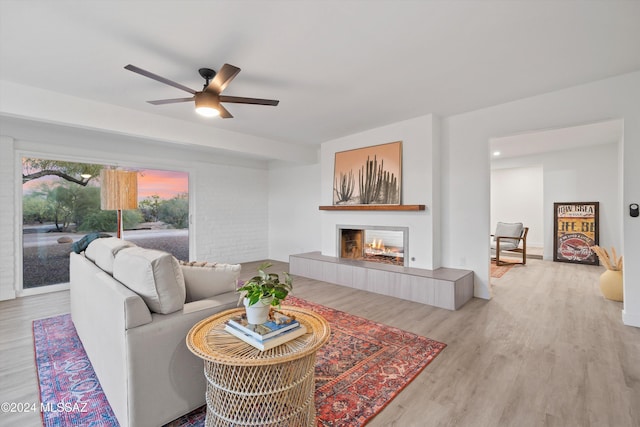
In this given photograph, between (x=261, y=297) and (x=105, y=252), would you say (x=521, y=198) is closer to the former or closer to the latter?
(x=261, y=297)

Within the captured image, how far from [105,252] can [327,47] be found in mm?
2355

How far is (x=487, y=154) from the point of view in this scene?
377 cm

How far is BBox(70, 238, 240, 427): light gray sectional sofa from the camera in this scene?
4.91 feet

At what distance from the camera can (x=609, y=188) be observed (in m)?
5.76

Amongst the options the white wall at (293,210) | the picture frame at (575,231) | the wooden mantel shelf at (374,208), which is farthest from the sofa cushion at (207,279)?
the picture frame at (575,231)

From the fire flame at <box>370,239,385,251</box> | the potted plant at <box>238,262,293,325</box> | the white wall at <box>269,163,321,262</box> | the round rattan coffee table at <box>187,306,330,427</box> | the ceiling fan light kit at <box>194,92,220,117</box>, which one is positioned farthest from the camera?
the white wall at <box>269,163,321,262</box>

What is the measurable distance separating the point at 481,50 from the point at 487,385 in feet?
8.35

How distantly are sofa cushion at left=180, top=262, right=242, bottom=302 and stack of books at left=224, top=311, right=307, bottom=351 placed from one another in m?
0.41

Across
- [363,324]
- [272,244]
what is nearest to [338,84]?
[363,324]

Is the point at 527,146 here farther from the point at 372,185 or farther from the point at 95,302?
the point at 95,302

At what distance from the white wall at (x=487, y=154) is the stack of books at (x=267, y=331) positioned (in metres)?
3.13

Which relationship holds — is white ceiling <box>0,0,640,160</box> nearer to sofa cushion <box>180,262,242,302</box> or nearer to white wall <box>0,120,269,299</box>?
white wall <box>0,120,269,299</box>

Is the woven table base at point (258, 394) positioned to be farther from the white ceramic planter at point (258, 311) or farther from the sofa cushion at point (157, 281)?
the sofa cushion at point (157, 281)

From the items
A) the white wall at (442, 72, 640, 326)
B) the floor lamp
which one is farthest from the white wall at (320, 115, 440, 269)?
the floor lamp
